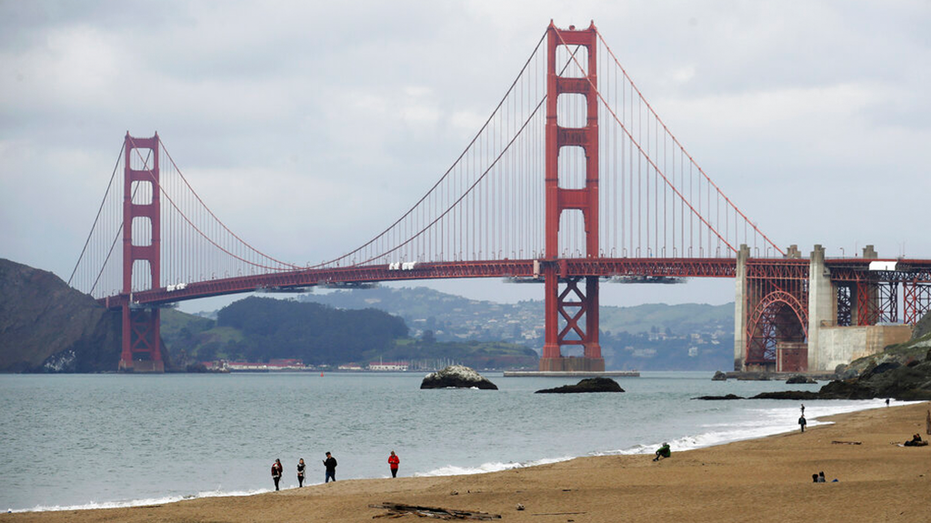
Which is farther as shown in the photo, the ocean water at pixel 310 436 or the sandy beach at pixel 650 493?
the ocean water at pixel 310 436

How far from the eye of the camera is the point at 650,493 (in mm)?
26828

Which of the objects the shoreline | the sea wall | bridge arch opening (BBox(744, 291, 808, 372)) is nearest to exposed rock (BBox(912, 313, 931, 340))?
the sea wall

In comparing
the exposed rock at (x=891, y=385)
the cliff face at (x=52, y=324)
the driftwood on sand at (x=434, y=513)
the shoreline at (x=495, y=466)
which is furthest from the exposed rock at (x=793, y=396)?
the cliff face at (x=52, y=324)

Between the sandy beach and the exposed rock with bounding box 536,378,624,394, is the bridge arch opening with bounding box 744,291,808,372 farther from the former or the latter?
the sandy beach

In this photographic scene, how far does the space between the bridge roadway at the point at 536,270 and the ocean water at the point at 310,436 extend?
30.5 meters

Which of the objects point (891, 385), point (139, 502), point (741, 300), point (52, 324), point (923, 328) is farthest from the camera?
point (52, 324)

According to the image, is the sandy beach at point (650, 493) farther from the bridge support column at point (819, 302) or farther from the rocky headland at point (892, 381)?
the bridge support column at point (819, 302)

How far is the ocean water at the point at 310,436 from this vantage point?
3656cm

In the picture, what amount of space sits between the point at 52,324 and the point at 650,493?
174742 mm

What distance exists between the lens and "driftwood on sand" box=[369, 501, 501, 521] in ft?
78.6

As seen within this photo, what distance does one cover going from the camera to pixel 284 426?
60719 mm

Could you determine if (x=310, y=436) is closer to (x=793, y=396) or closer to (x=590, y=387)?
(x=793, y=396)

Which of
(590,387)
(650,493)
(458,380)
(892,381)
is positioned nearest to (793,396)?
(892,381)

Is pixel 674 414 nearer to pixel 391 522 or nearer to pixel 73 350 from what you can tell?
pixel 391 522
